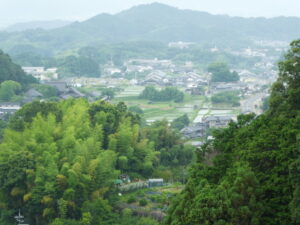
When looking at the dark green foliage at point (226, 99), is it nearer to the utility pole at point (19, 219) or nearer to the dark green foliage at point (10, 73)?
the dark green foliage at point (10, 73)

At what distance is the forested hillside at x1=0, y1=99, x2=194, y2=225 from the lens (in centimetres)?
1072

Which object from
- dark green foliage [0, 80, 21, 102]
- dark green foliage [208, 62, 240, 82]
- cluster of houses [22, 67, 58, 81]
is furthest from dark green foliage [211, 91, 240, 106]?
cluster of houses [22, 67, 58, 81]

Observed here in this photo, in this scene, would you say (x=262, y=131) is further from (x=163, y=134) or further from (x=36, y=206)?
(x=163, y=134)

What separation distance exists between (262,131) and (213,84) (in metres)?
27.9

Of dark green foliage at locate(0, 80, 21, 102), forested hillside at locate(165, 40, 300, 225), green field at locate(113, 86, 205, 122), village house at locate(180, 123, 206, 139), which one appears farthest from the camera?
green field at locate(113, 86, 205, 122)

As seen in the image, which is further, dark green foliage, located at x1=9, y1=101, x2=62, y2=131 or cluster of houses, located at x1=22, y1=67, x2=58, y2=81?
cluster of houses, located at x1=22, y1=67, x2=58, y2=81

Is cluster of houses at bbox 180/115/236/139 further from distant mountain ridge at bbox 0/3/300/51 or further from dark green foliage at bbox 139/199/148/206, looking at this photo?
distant mountain ridge at bbox 0/3/300/51

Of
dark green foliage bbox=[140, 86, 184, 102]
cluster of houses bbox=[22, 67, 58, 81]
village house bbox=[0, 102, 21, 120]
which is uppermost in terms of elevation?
cluster of houses bbox=[22, 67, 58, 81]

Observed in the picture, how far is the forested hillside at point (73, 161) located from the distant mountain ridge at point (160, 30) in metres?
50.4

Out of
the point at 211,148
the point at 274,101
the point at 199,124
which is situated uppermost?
the point at 274,101

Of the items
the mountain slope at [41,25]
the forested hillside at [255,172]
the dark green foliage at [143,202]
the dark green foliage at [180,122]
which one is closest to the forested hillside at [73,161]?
the dark green foliage at [143,202]

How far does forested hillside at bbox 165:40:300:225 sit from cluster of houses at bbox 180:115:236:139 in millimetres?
11654

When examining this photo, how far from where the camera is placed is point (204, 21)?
98.8m

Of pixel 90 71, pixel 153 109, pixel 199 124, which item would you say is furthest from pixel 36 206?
pixel 90 71
